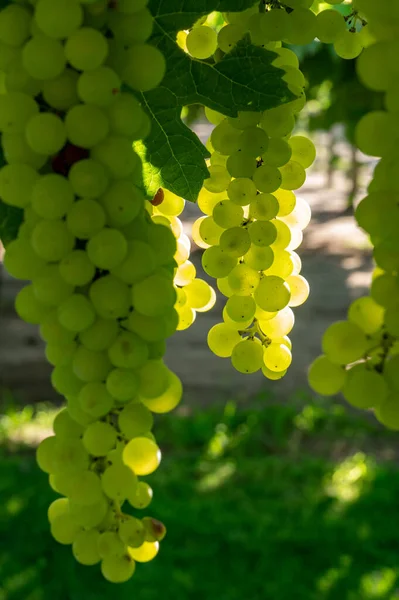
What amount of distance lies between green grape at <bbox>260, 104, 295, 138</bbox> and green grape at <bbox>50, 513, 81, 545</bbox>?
10.3 inches

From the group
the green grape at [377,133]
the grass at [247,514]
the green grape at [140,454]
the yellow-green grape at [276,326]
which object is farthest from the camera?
the grass at [247,514]

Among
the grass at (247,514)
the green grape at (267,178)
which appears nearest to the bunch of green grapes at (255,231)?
the green grape at (267,178)

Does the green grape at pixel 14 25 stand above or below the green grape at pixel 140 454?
above

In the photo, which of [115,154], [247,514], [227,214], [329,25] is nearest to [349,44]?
[329,25]

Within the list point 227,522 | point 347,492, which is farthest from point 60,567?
point 347,492

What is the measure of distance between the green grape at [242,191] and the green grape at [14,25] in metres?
0.18

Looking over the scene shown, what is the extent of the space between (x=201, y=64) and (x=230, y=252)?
122 millimetres

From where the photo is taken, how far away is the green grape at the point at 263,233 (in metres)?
0.50

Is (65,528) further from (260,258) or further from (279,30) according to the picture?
(279,30)

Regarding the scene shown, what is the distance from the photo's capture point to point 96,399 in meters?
0.38

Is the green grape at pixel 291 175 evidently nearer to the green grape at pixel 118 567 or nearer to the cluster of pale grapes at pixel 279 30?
the cluster of pale grapes at pixel 279 30

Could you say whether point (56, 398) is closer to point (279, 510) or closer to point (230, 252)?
point (279, 510)

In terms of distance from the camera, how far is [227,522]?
112 inches

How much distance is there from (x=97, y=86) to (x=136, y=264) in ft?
0.27
